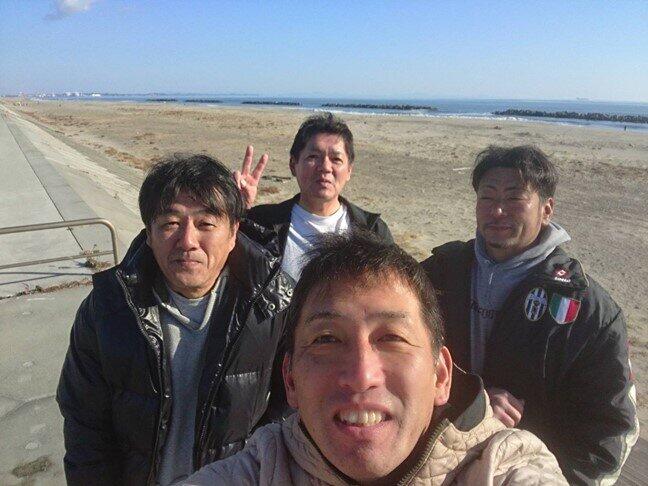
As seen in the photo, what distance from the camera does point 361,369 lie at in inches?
53.1

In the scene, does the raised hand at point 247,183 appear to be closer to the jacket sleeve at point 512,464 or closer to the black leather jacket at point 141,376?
the black leather jacket at point 141,376

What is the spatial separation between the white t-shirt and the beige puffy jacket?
5.45 feet

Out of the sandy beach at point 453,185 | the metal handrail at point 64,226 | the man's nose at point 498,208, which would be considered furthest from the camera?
the sandy beach at point 453,185

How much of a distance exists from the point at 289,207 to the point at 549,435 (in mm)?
2210

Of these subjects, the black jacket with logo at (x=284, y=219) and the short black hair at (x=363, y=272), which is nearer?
the short black hair at (x=363, y=272)

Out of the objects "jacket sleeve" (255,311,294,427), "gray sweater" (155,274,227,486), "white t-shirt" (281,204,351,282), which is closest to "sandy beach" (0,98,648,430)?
"white t-shirt" (281,204,351,282)

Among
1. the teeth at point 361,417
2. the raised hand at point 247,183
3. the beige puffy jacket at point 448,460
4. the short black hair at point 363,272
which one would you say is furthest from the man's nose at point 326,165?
the teeth at point 361,417

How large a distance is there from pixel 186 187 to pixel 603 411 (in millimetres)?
2118

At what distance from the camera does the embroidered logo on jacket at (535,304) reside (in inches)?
84.8

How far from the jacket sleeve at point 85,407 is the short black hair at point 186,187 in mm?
489

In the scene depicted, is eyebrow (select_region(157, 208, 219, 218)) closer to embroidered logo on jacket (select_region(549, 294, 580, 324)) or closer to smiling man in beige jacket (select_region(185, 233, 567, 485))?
smiling man in beige jacket (select_region(185, 233, 567, 485))

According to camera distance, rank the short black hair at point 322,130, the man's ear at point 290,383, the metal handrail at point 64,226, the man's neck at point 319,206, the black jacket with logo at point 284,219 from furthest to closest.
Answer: the metal handrail at point 64,226
the short black hair at point 322,130
the man's neck at point 319,206
the black jacket with logo at point 284,219
the man's ear at point 290,383

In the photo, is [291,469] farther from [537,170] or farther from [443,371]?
[537,170]

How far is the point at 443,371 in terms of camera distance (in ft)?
5.31
